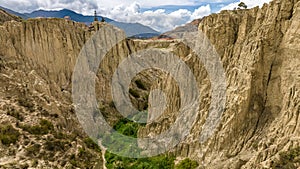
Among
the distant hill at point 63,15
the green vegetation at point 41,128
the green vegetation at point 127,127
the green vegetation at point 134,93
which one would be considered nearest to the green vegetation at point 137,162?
the green vegetation at point 127,127

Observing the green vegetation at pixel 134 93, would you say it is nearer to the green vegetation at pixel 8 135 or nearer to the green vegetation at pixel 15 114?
the green vegetation at pixel 15 114

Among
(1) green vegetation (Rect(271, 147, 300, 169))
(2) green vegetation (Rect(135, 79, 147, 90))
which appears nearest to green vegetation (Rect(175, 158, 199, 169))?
(1) green vegetation (Rect(271, 147, 300, 169))

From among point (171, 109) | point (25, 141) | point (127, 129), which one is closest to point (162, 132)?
point (171, 109)

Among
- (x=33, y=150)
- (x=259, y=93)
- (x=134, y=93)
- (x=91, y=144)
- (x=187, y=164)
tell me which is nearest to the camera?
(x=259, y=93)

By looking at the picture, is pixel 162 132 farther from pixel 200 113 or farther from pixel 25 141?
pixel 25 141

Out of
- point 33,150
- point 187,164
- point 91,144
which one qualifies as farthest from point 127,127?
point 187,164

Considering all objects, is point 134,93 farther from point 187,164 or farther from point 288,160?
point 288,160
